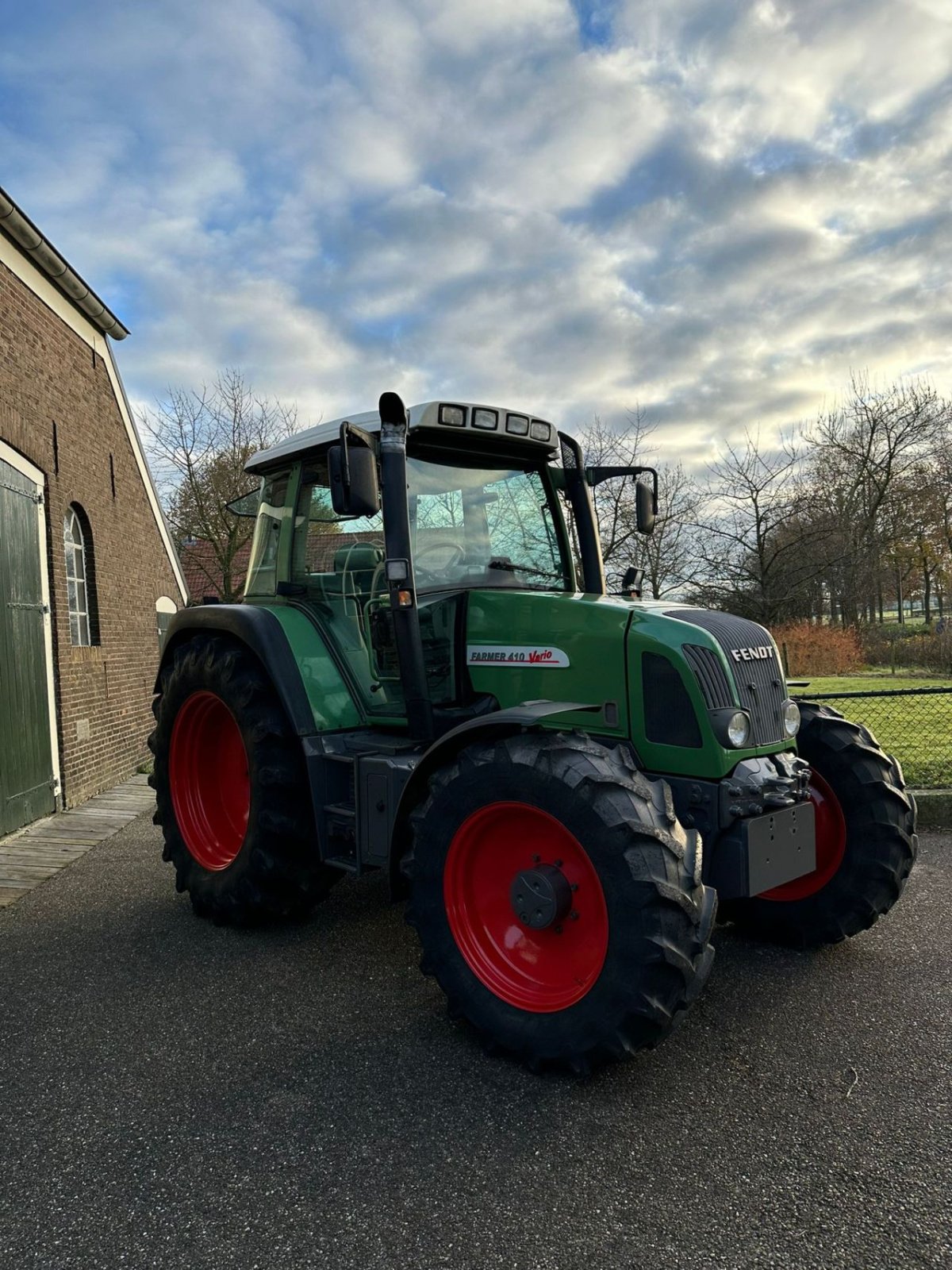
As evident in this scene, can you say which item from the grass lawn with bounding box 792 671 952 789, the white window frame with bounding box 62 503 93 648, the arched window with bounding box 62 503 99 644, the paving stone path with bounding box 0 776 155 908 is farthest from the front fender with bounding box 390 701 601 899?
the arched window with bounding box 62 503 99 644

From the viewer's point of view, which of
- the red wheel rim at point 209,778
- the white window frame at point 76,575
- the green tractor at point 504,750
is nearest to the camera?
the green tractor at point 504,750

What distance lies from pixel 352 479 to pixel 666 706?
145 cm

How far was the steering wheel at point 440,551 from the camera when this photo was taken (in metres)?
3.81

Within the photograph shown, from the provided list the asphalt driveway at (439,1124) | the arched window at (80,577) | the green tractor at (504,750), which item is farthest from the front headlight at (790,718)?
the arched window at (80,577)

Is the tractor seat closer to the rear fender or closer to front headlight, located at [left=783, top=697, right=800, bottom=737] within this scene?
the rear fender

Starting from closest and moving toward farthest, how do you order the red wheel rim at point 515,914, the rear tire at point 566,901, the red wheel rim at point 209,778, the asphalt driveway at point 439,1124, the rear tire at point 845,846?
the asphalt driveway at point 439,1124 → the rear tire at point 566,901 → the red wheel rim at point 515,914 → the rear tire at point 845,846 → the red wheel rim at point 209,778

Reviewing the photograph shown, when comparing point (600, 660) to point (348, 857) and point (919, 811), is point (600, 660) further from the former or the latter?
point (919, 811)

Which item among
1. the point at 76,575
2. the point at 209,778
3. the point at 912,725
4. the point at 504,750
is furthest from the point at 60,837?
the point at 912,725

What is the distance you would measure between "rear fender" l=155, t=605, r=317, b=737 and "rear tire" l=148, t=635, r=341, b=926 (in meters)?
0.11

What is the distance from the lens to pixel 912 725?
9.43 m

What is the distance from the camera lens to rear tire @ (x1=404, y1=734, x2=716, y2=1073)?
2.55m

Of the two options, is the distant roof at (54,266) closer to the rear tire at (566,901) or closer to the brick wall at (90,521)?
the brick wall at (90,521)

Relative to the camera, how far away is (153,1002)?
342cm

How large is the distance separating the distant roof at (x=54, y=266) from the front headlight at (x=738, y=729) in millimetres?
6618
